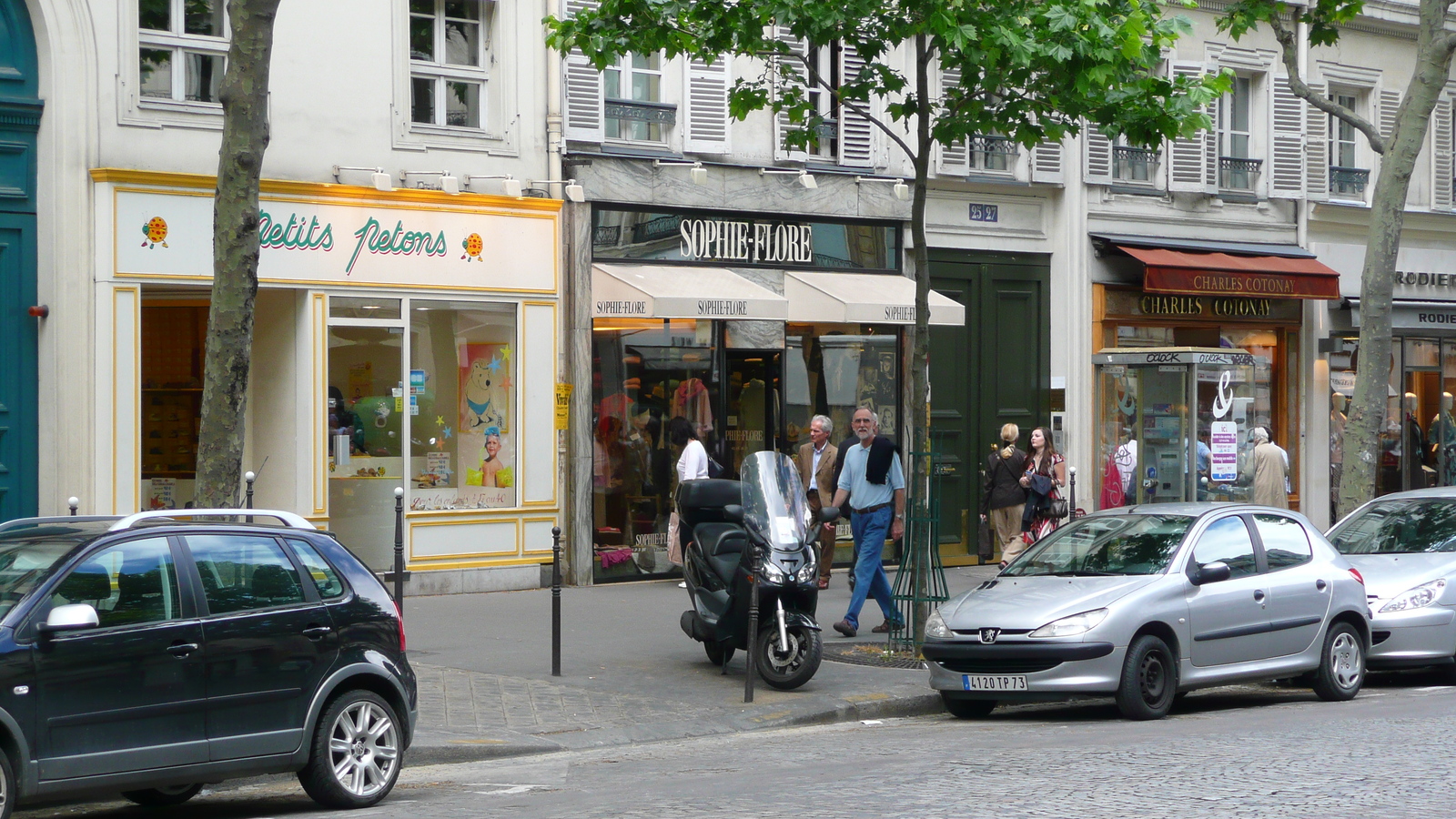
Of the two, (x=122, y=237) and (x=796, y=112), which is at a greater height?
(x=796, y=112)

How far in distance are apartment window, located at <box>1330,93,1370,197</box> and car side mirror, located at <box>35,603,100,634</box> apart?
75.9ft

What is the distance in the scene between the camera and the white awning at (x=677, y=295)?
18.2 m

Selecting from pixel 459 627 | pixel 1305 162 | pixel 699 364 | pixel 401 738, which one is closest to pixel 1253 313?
pixel 1305 162

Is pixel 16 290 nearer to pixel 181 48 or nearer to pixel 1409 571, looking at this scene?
pixel 181 48

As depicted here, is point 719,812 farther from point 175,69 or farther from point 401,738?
point 175,69

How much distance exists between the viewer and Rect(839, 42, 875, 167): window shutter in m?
21.0

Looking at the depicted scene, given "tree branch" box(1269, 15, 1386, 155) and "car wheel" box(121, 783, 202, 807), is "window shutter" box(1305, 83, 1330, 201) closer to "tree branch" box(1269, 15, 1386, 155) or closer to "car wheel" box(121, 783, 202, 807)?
"tree branch" box(1269, 15, 1386, 155)

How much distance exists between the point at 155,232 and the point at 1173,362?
44.0 feet

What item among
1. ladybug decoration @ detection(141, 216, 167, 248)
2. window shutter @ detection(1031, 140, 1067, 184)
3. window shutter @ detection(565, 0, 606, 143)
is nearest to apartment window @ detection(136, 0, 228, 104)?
ladybug decoration @ detection(141, 216, 167, 248)

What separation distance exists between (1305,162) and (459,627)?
16.6 meters

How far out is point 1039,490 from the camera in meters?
18.3

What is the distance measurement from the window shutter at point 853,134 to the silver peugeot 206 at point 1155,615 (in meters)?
9.59

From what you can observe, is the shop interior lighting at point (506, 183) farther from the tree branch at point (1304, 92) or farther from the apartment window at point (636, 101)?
the tree branch at point (1304, 92)

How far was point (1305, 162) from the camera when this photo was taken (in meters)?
25.6
